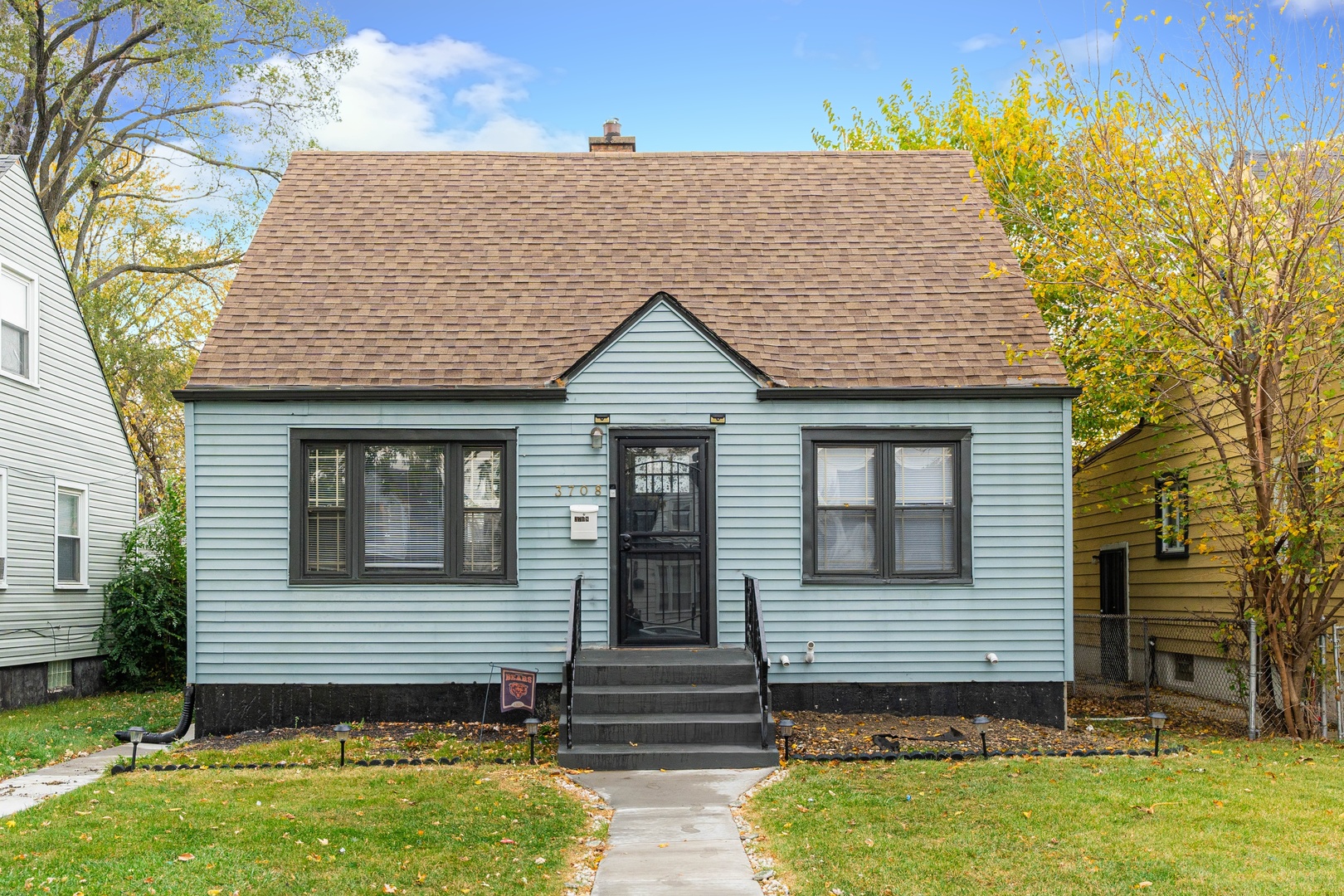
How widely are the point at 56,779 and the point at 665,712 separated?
4881mm

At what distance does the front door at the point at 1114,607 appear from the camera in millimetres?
15352

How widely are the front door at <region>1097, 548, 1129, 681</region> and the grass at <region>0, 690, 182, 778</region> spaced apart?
1190 cm

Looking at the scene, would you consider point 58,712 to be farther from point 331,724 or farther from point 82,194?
point 82,194

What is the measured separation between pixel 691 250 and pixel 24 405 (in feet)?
27.9

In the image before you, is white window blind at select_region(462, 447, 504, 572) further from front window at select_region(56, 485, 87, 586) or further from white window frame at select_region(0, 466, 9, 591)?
front window at select_region(56, 485, 87, 586)

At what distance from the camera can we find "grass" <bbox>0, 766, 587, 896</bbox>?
18.8 feet

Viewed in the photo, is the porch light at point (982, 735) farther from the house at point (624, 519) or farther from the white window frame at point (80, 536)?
the white window frame at point (80, 536)

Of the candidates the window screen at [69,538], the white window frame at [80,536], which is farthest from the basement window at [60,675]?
the window screen at [69,538]

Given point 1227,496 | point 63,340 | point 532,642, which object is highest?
point 63,340

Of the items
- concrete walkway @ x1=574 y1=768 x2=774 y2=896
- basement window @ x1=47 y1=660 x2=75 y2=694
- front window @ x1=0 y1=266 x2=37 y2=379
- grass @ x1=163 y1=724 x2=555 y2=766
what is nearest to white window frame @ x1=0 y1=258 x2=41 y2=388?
front window @ x1=0 y1=266 x2=37 y2=379

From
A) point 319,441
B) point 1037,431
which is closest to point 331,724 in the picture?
point 319,441

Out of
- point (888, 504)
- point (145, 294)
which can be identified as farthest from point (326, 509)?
point (145, 294)

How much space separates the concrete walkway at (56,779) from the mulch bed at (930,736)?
5.67 metres

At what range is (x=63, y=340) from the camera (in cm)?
1491
